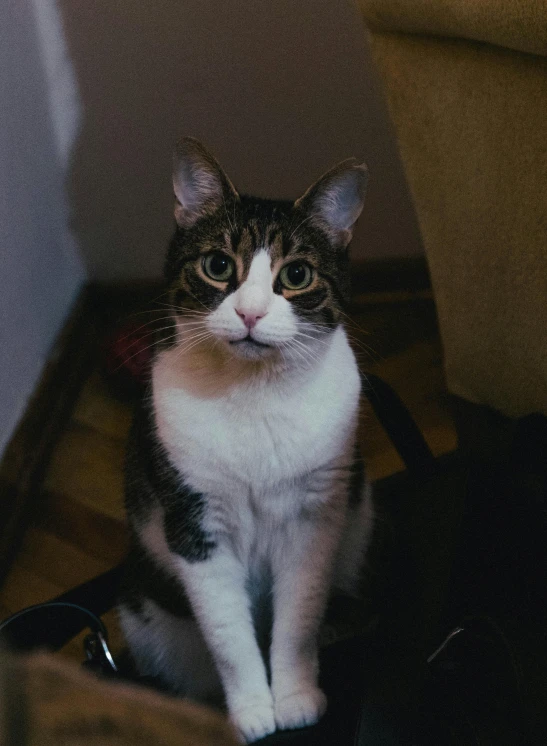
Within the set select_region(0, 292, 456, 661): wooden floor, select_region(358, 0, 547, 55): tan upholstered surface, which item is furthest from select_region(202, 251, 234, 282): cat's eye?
select_region(358, 0, 547, 55): tan upholstered surface

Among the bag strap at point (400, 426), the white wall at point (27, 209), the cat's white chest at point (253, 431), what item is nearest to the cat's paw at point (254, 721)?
the cat's white chest at point (253, 431)

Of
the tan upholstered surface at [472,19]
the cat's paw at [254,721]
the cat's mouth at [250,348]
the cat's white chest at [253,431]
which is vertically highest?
the tan upholstered surface at [472,19]

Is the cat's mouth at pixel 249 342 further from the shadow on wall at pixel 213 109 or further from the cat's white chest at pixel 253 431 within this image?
the shadow on wall at pixel 213 109

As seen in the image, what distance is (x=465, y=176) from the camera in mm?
881

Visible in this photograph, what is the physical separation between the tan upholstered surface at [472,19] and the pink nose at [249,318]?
14.6 inches

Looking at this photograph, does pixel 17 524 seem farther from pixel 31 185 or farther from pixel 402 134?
pixel 402 134

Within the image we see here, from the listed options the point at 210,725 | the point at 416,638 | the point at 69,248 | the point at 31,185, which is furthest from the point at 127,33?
the point at 210,725

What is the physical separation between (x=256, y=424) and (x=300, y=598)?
0.21 meters

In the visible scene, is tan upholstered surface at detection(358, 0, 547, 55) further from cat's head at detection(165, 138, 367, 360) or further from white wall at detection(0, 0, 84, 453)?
white wall at detection(0, 0, 84, 453)

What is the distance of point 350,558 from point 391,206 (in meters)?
1.02

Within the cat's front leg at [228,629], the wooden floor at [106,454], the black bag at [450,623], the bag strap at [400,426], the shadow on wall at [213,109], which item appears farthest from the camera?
the shadow on wall at [213,109]

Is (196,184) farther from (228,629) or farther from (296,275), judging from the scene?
(228,629)

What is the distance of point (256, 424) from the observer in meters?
0.77

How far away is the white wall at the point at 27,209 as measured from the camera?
4.11ft
